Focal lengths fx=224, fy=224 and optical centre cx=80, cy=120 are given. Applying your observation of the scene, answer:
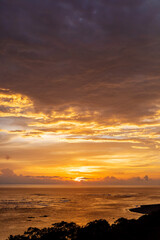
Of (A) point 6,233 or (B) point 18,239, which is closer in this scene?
(B) point 18,239

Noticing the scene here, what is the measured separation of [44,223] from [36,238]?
2069cm

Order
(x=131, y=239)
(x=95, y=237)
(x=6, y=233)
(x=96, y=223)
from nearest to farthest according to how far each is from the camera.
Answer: (x=131, y=239) < (x=95, y=237) < (x=96, y=223) < (x=6, y=233)

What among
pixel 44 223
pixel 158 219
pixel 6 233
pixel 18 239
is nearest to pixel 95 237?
pixel 18 239

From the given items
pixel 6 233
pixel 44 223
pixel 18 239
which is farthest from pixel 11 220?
pixel 18 239

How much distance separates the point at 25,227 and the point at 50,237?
16784mm

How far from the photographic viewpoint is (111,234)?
2508 centimetres

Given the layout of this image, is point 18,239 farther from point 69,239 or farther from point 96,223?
point 96,223

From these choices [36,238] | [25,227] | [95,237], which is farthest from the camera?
[25,227]

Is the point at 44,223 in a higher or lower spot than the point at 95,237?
lower

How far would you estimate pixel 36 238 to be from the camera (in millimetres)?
26047

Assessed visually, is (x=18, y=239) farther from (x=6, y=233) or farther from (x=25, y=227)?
(x=25, y=227)

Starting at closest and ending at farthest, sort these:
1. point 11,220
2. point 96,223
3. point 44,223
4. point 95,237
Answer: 1. point 95,237
2. point 96,223
3. point 44,223
4. point 11,220


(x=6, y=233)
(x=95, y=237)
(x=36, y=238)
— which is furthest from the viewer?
(x=6, y=233)

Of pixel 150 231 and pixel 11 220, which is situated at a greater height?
pixel 150 231
